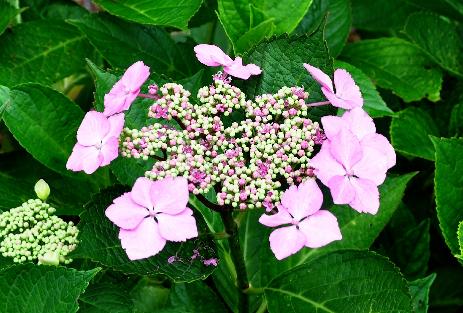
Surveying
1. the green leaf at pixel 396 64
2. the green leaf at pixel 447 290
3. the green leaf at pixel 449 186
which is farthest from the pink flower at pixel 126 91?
the green leaf at pixel 447 290

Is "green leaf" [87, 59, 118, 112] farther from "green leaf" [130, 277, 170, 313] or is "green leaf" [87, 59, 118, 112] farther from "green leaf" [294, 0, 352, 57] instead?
"green leaf" [294, 0, 352, 57]

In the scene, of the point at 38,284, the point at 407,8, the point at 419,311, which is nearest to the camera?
the point at 38,284

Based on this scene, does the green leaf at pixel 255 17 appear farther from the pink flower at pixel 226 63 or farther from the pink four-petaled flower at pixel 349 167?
the pink four-petaled flower at pixel 349 167

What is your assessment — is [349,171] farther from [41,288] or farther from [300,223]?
[41,288]

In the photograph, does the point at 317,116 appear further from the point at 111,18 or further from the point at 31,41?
the point at 31,41

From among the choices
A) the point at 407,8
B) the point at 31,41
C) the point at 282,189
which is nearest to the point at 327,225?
the point at 282,189
